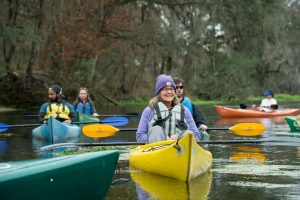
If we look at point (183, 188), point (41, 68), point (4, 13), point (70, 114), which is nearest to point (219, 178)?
point (183, 188)

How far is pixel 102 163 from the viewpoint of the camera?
4.29m

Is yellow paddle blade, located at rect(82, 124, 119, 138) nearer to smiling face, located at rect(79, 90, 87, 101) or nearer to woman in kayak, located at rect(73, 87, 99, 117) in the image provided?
smiling face, located at rect(79, 90, 87, 101)

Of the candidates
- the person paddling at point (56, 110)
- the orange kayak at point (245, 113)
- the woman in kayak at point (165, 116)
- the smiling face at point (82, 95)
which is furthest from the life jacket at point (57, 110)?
the orange kayak at point (245, 113)

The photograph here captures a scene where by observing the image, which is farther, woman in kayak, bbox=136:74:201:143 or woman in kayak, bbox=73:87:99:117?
woman in kayak, bbox=73:87:99:117

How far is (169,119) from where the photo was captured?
20.9 feet

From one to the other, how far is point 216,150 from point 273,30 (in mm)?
24049

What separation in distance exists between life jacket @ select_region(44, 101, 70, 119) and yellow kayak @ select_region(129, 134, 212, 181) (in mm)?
4663

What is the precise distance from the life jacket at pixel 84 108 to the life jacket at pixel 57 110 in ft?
6.13

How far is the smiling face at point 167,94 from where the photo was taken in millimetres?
6277

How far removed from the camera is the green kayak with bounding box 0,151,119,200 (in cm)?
415

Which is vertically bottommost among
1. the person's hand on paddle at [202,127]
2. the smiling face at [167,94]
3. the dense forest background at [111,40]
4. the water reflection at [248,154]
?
the water reflection at [248,154]

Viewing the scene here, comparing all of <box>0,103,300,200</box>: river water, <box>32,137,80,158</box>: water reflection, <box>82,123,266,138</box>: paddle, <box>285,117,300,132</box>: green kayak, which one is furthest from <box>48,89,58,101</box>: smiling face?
<box>285,117,300,132</box>: green kayak

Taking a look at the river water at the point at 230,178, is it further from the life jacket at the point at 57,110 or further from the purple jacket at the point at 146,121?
the life jacket at the point at 57,110

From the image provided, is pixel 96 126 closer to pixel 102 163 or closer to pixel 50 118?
pixel 50 118
